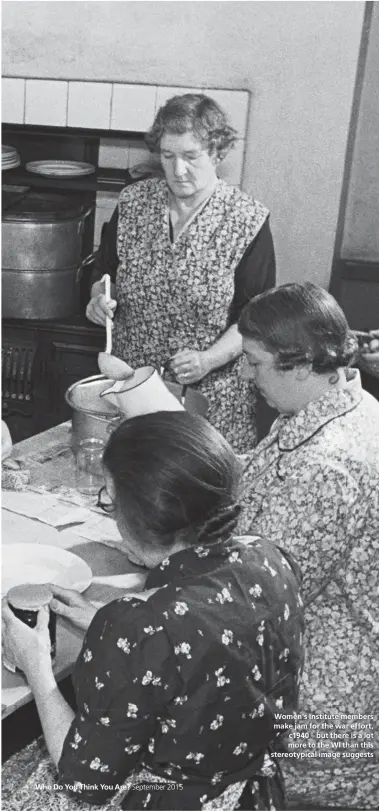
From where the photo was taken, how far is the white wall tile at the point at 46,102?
3.96 meters

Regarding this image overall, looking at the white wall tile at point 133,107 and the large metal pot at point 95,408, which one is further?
the white wall tile at point 133,107

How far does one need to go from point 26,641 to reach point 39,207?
2321 mm

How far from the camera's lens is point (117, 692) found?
1.41 meters

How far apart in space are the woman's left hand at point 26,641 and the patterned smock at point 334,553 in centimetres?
49

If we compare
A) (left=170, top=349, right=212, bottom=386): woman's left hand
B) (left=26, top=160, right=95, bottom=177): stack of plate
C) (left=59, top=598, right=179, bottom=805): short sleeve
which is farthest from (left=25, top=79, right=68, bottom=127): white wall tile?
(left=59, top=598, right=179, bottom=805): short sleeve

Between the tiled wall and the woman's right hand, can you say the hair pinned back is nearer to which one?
the woman's right hand

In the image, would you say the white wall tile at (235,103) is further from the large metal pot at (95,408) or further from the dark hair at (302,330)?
the dark hair at (302,330)

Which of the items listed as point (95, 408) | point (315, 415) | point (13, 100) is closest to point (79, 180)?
point (13, 100)

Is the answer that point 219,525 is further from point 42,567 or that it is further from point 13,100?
point 13,100

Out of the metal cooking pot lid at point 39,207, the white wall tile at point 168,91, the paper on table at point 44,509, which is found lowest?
the paper on table at point 44,509

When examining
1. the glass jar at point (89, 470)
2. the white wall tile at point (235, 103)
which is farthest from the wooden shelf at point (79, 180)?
the glass jar at point (89, 470)

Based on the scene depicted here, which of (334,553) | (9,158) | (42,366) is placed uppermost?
(9,158)

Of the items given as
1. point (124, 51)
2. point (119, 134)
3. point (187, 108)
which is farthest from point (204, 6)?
point (187, 108)

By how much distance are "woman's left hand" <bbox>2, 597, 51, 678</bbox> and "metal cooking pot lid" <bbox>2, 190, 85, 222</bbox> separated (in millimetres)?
2117
